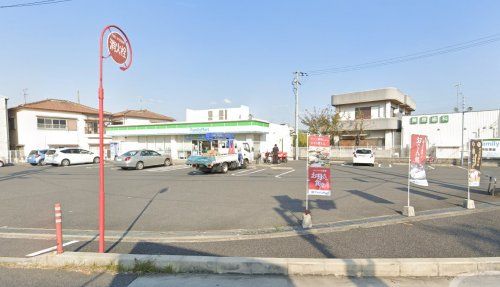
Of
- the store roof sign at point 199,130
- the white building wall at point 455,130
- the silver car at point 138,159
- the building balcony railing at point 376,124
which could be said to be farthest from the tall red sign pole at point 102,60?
the building balcony railing at point 376,124

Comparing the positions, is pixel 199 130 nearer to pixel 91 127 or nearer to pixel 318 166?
pixel 91 127

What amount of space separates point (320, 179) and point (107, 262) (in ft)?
15.0

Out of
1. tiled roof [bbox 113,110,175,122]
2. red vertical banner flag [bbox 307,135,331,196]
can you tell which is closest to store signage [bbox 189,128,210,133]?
tiled roof [bbox 113,110,175,122]

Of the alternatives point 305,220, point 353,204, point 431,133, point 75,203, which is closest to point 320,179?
point 305,220

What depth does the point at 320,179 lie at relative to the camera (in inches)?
258

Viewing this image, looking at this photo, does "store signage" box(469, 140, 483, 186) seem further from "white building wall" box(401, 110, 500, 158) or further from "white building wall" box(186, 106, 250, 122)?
"white building wall" box(186, 106, 250, 122)

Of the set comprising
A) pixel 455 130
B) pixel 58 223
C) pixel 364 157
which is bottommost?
pixel 364 157

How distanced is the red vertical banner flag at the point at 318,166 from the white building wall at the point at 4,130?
37770 mm

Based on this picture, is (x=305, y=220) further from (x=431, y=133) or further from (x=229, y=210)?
(x=431, y=133)

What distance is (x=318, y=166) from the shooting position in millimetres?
6555

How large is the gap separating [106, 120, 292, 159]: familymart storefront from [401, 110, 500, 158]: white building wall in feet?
49.7

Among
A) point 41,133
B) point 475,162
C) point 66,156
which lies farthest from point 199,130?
point 475,162

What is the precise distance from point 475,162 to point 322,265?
732cm

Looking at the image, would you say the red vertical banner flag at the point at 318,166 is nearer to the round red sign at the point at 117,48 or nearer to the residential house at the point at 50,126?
the round red sign at the point at 117,48
